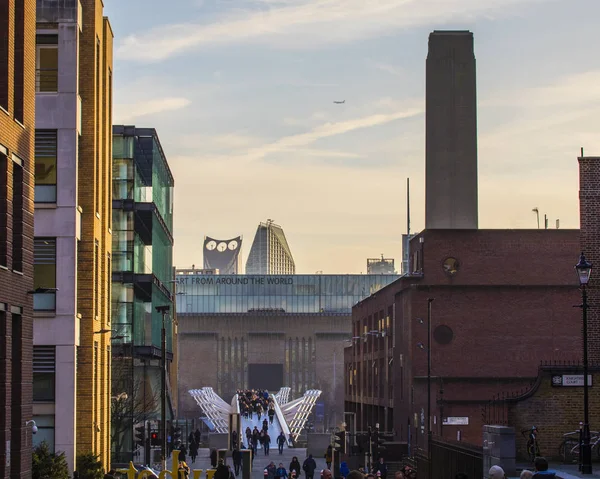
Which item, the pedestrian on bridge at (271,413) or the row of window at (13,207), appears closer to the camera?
the row of window at (13,207)

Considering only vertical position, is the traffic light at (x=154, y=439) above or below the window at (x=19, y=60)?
below

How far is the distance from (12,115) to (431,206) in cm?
6085

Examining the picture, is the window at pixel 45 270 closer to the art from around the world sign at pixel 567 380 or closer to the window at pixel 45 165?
the window at pixel 45 165

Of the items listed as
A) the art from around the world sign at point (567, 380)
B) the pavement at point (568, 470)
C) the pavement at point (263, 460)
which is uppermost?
the art from around the world sign at point (567, 380)

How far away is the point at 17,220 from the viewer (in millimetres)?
28781

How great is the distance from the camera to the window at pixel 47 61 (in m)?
41.5

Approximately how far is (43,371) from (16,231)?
42.1 feet

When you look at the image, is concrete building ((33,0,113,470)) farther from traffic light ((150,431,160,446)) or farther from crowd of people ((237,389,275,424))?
crowd of people ((237,389,275,424))

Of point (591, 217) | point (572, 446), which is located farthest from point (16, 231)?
point (591, 217)

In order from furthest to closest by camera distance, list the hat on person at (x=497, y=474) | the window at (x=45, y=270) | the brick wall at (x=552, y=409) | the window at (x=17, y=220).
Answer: the brick wall at (x=552, y=409) < the window at (x=45, y=270) < the window at (x=17, y=220) < the hat on person at (x=497, y=474)

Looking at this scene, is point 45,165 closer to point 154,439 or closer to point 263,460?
point 154,439

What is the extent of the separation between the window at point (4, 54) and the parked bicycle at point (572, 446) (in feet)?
65.4

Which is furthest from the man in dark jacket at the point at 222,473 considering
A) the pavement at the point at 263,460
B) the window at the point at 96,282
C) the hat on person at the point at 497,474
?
the pavement at the point at 263,460

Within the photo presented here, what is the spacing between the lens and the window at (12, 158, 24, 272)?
94.1 feet
